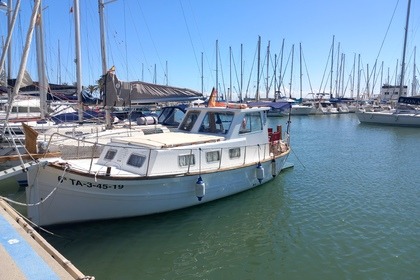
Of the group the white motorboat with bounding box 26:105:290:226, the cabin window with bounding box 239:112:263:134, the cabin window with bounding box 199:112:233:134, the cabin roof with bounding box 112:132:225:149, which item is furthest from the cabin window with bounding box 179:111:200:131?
the cabin window with bounding box 239:112:263:134

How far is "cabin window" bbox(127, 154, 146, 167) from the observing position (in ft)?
32.4

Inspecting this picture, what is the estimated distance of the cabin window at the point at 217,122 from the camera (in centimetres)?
1262

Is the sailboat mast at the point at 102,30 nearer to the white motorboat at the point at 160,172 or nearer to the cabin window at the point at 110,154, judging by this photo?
the white motorboat at the point at 160,172

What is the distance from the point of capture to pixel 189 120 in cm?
1345

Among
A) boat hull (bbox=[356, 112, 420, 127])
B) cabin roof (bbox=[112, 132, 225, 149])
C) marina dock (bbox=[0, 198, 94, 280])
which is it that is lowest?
boat hull (bbox=[356, 112, 420, 127])

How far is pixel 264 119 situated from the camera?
13.8 metres

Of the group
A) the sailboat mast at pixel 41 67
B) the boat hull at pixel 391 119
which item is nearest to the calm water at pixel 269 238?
the sailboat mast at pixel 41 67

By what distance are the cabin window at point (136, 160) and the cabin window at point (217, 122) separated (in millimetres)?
3402

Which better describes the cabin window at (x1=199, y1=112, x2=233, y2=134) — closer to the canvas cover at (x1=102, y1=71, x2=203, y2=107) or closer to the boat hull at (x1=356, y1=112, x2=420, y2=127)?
the canvas cover at (x1=102, y1=71, x2=203, y2=107)

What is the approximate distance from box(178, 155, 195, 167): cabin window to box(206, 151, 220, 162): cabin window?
605mm

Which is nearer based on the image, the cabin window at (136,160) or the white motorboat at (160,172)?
the white motorboat at (160,172)

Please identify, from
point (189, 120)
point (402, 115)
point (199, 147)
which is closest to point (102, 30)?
point (189, 120)

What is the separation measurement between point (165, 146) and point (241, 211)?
340cm

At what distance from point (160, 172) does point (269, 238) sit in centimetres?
355
